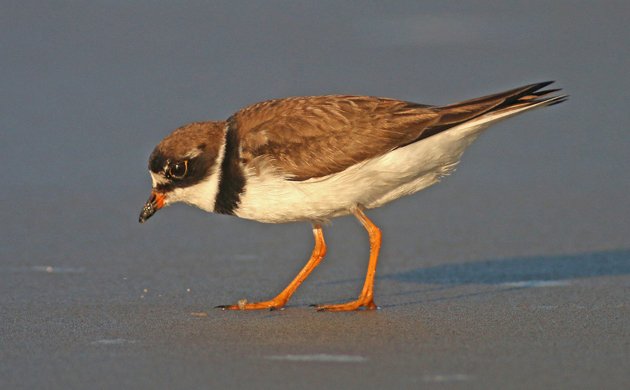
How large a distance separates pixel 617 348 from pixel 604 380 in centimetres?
62

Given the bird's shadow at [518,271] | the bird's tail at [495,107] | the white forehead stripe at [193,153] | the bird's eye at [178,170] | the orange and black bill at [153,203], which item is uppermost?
the bird's tail at [495,107]

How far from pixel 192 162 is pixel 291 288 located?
3.13ft

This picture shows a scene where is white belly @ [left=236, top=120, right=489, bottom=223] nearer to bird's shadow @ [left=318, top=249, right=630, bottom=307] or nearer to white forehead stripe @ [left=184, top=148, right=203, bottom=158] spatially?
white forehead stripe @ [left=184, top=148, right=203, bottom=158]

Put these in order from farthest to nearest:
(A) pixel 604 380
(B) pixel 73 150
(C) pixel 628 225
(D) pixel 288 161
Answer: (B) pixel 73 150, (C) pixel 628 225, (D) pixel 288 161, (A) pixel 604 380

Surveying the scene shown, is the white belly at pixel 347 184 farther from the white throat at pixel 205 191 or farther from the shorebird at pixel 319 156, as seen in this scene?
the white throat at pixel 205 191

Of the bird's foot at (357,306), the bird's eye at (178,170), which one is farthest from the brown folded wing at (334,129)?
the bird's foot at (357,306)

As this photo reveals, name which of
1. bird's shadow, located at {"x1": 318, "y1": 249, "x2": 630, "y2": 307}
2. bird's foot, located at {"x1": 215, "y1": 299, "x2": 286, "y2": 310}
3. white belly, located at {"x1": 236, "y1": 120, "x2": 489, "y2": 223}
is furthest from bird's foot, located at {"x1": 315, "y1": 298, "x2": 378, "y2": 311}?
white belly, located at {"x1": 236, "y1": 120, "x2": 489, "y2": 223}

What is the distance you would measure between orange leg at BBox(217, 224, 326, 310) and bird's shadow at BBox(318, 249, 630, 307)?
1.02ft

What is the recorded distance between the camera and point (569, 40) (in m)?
13.0

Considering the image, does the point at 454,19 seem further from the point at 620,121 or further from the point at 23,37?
the point at 23,37

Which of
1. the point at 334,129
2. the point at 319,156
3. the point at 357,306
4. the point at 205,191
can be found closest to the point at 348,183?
the point at 319,156

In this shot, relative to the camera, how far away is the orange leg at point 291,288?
6.68m

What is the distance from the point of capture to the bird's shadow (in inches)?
284

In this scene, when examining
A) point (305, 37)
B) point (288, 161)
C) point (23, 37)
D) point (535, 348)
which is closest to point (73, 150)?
point (23, 37)
